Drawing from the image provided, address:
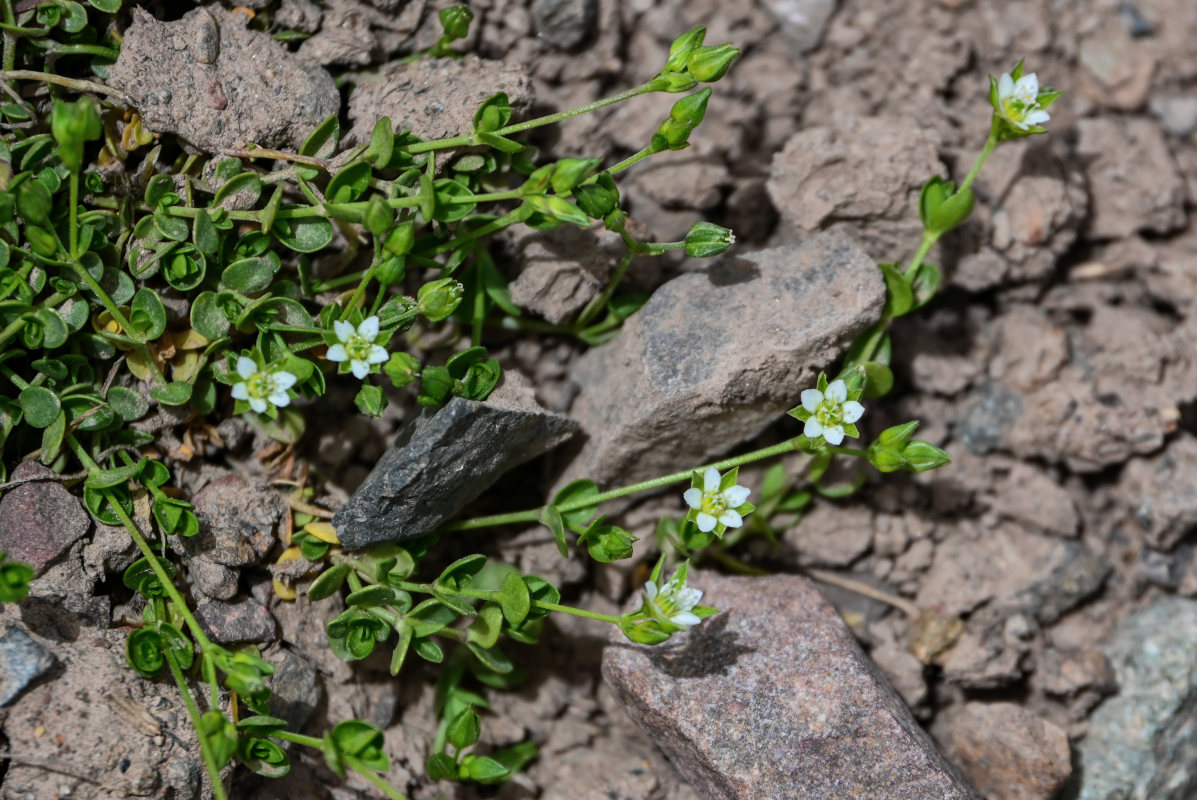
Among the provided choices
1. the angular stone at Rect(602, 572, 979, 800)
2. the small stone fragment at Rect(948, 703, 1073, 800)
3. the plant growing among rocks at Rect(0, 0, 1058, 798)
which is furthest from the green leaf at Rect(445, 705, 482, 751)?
the small stone fragment at Rect(948, 703, 1073, 800)

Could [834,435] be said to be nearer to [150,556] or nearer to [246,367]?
[246,367]

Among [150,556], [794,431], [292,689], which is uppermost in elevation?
[150,556]

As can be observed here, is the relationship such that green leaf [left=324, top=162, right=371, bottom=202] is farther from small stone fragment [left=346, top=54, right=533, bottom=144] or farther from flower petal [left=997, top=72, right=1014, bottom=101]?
flower petal [left=997, top=72, right=1014, bottom=101]

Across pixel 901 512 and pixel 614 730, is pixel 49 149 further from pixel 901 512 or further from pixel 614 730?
pixel 901 512

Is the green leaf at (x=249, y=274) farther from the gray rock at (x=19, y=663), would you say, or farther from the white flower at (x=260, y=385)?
the gray rock at (x=19, y=663)

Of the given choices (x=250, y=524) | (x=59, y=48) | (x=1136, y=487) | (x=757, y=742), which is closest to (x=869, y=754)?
(x=757, y=742)

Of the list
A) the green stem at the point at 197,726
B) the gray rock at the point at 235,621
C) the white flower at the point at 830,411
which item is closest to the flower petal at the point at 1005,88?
the white flower at the point at 830,411

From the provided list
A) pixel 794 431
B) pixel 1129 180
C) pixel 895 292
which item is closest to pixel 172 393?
pixel 794 431
